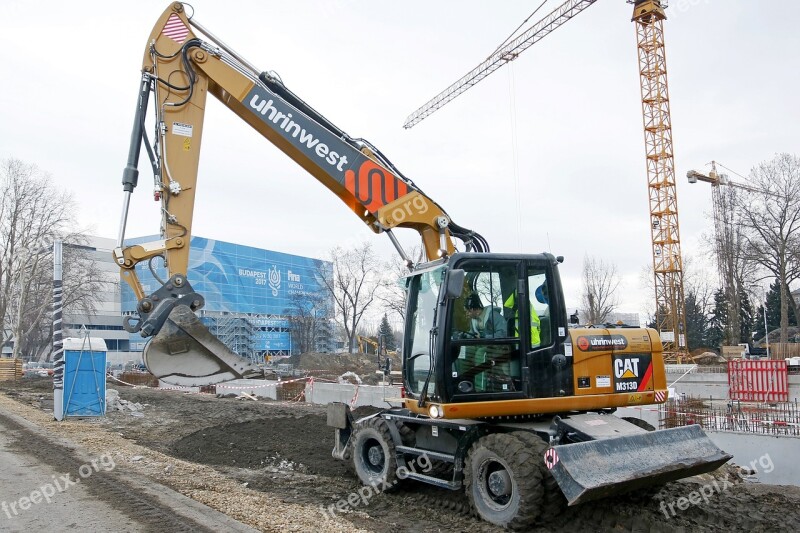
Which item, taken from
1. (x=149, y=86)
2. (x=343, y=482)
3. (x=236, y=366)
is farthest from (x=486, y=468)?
(x=149, y=86)

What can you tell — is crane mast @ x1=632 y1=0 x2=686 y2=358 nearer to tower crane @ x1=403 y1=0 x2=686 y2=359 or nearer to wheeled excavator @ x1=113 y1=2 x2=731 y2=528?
tower crane @ x1=403 y1=0 x2=686 y2=359

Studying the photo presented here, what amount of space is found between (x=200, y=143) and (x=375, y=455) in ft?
14.9

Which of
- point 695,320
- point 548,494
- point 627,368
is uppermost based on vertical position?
point 695,320

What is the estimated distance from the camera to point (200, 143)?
8078mm

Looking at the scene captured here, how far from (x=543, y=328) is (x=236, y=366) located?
3.53m

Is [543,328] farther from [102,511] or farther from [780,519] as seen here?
[102,511]

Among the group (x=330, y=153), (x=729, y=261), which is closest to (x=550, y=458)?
(x=330, y=153)

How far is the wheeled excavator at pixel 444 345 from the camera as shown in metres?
6.04

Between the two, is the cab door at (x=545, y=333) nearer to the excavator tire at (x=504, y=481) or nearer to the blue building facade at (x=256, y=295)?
the excavator tire at (x=504, y=481)

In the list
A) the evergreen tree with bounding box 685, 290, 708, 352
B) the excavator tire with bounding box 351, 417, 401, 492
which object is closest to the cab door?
the excavator tire with bounding box 351, 417, 401, 492

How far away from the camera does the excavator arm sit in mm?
7656

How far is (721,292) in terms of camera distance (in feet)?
171

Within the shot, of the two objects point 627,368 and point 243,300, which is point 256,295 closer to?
point 243,300

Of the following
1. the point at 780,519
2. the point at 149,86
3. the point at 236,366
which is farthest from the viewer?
the point at 149,86
